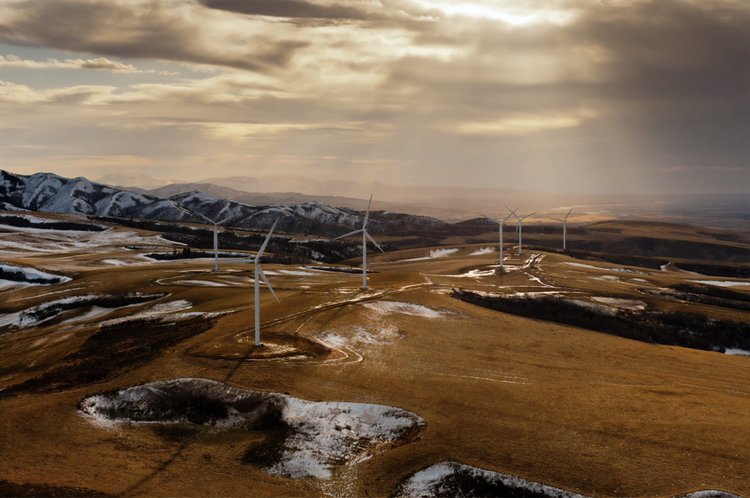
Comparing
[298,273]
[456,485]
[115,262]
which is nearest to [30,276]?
[115,262]

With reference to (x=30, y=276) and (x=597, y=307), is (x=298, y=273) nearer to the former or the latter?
(x=30, y=276)

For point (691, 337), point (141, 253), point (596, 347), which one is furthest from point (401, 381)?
point (141, 253)

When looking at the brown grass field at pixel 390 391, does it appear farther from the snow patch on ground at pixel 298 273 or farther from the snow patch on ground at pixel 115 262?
the snow patch on ground at pixel 115 262

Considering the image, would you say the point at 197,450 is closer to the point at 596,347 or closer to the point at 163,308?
the point at 163,308

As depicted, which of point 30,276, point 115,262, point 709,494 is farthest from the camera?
point 115,262

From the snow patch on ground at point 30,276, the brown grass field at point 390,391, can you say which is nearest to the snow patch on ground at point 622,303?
the brown grass field at point 390,391

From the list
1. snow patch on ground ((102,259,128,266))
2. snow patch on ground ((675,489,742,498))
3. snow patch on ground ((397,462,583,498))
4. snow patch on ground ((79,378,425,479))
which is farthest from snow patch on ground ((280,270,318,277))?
snow patch on ground ((675,489,742,498))

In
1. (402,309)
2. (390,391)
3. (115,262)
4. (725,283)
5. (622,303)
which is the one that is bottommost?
(390,391)

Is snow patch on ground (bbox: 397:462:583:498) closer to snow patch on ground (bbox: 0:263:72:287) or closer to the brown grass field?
the brown grass field
